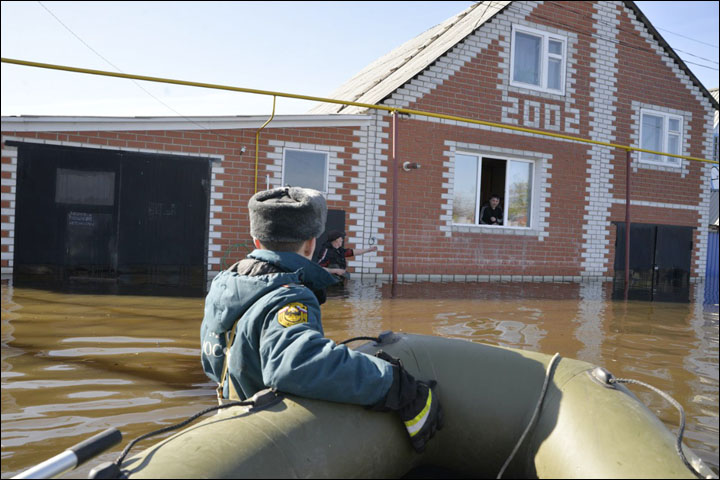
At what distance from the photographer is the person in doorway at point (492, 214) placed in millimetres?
12375

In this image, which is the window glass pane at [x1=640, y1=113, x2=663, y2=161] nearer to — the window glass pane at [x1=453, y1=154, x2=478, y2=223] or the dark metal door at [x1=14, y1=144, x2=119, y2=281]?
the window glass pane at [x1=453, y1=154, x2=478, y2=223]

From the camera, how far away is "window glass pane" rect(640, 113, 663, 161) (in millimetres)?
14289

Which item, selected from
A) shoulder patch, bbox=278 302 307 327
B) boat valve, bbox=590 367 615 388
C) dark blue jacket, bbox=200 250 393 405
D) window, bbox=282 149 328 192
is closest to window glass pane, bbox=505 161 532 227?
window, bbox=282 149 328 192

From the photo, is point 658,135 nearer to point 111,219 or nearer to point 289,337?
point 111,219

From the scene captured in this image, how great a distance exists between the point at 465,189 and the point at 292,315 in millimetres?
10685

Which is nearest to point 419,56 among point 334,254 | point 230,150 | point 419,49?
point 419,49

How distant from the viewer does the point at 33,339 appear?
185 inches

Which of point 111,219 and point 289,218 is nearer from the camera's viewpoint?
point 289,218

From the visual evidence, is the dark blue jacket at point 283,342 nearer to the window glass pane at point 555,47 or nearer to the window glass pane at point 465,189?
the window glass pane at point 465,189

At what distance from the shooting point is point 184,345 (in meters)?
4.82

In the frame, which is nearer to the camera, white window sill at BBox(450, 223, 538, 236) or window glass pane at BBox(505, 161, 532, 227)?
white window sill at BBox(450, 223, 538, 236)

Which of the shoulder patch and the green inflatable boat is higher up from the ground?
the shoulder patch

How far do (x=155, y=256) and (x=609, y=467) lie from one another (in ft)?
29.4

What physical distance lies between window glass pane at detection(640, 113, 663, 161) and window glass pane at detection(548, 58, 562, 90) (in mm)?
2854
